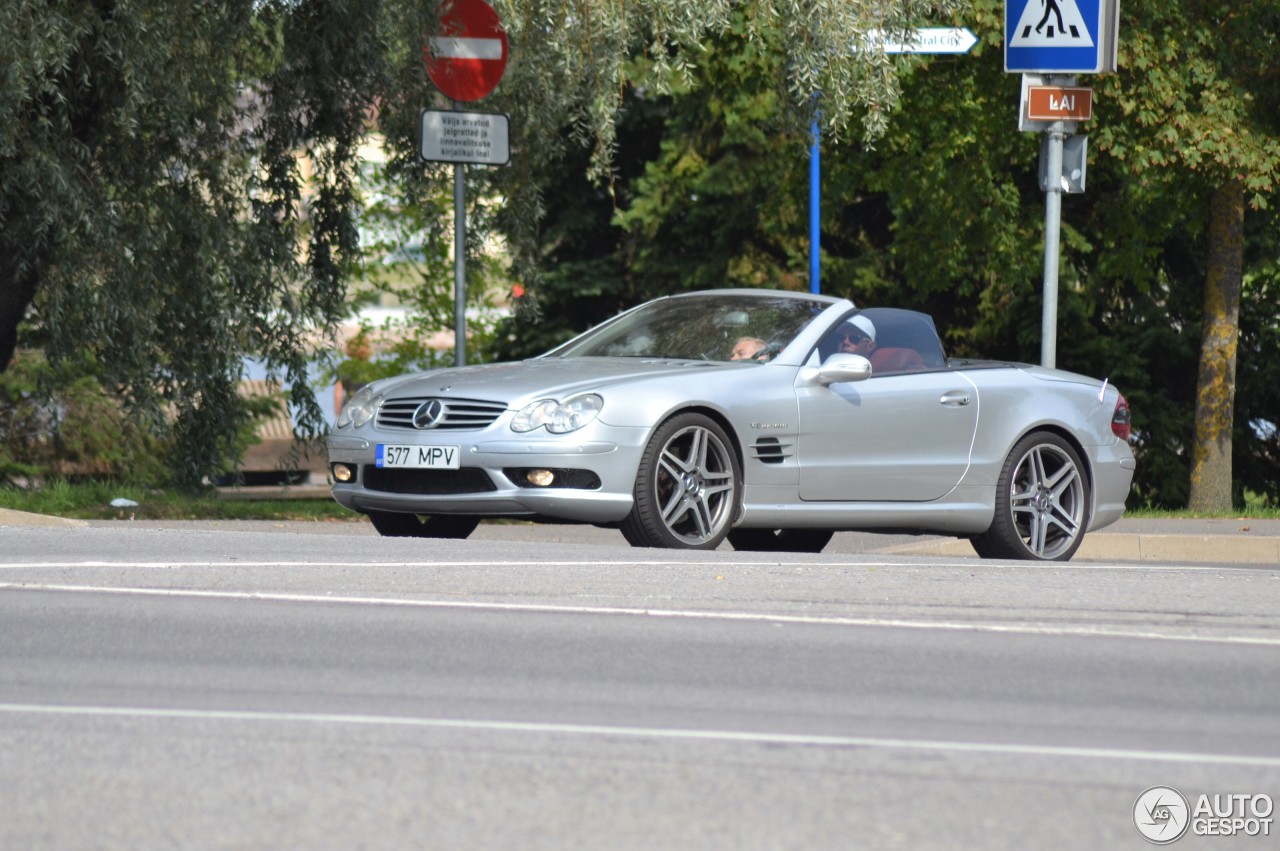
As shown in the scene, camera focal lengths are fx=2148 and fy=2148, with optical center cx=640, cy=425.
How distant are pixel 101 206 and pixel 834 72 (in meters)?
4.78

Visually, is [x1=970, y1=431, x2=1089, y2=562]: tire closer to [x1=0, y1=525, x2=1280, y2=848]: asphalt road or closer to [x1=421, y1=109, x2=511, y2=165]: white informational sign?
[x1=0, y1=525, x2=1280, y2=848]: asphalt road

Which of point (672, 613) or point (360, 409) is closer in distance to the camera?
point (672, 613)

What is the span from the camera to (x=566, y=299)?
3397 cm

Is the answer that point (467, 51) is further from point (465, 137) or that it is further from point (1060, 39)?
point (1060, 39)

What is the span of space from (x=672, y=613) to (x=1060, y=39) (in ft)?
24.0

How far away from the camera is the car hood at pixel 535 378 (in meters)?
10.1

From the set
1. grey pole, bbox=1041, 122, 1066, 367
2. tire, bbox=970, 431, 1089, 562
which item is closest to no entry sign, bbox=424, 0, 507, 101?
grey pole, bbox=1041, 122, 1066, 367

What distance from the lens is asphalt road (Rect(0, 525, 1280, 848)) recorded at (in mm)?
4703

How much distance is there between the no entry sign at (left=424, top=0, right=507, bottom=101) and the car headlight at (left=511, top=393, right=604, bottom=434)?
468 centimetres

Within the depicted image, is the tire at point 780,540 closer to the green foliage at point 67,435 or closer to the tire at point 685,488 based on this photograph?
the tire at point 685,488

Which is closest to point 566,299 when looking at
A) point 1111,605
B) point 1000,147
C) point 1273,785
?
point 1000,147

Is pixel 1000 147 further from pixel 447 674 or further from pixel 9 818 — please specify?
pixel 9 818

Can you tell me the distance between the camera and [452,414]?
10.1 m

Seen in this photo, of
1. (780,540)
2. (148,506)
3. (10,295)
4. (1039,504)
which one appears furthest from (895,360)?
(10,295)
